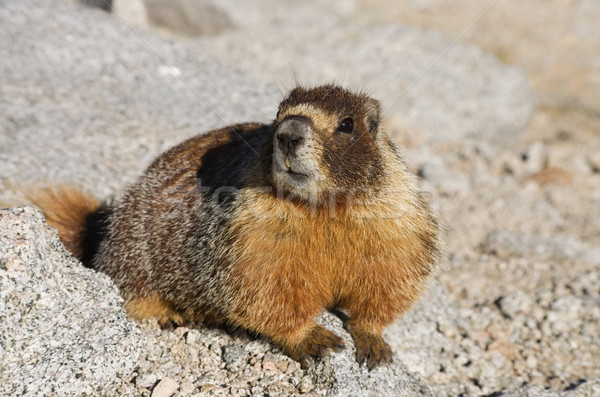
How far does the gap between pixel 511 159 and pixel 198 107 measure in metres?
3.84

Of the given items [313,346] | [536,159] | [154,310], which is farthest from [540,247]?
[154,310]

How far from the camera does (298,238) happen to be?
3092 mm

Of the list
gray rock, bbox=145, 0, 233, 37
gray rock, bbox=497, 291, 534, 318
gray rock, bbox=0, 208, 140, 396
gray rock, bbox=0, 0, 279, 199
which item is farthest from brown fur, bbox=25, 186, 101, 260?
gray rock, bbox=145, 0, 233, 37

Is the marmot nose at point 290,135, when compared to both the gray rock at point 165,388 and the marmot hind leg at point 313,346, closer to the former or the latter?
the marmot hind leg at point 313,346

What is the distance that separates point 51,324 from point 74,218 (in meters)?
1.47

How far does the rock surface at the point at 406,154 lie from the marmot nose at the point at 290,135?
3.89 ft

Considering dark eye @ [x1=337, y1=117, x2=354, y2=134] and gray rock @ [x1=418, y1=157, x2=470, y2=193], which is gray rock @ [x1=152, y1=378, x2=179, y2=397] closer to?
dark eye @ [x1=337, y1=117, x2=354, y2=134]

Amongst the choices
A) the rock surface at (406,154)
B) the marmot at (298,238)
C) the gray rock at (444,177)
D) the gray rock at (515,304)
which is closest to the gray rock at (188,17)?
the rock surface at (406,154)

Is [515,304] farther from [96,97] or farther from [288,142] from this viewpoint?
[96,97]

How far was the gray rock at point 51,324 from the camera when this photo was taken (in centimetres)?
275

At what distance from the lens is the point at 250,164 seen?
3.38 metres

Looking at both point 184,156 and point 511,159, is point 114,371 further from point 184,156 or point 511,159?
point 511,159

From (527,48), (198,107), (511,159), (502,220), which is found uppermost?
(527,48)

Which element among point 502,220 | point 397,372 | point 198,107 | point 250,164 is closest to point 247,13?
point 198,107
